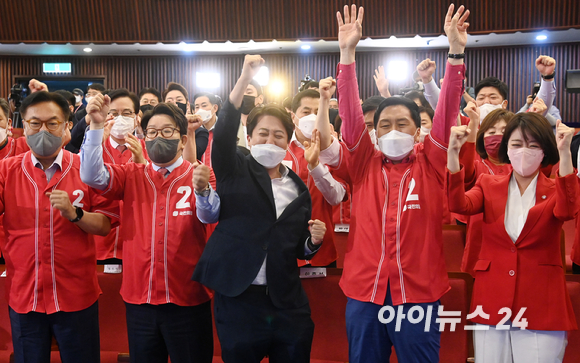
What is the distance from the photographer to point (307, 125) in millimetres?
2723

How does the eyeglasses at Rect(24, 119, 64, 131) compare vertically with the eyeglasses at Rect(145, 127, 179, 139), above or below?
above

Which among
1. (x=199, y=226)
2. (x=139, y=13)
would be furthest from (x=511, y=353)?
(x=139, y=13)

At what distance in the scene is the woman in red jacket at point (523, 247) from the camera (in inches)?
69.3

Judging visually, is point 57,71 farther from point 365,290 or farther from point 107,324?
point 365,290

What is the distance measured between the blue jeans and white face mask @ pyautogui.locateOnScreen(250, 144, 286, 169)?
60cm

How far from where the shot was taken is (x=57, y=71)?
8.70 metres

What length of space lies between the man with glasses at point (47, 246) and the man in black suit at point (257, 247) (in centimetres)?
55

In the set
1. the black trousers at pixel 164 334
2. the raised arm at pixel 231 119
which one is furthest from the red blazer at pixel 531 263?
the black trousers at pixel 164 334

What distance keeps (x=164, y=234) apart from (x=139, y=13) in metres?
6.37

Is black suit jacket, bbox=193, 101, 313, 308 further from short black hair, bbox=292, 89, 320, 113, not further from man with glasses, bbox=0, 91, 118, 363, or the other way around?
short black hair, bbox=292, 89, 320, 113

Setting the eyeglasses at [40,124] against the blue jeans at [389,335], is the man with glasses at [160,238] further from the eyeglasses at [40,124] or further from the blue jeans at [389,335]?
the blue jeans at [389,335]

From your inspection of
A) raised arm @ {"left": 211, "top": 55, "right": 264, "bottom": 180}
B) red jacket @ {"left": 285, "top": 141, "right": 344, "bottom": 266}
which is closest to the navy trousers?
raised arm @ {"left": 211, "top": 55, "right": 264, "bottom": 180}

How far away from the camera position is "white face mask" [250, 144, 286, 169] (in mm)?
1866

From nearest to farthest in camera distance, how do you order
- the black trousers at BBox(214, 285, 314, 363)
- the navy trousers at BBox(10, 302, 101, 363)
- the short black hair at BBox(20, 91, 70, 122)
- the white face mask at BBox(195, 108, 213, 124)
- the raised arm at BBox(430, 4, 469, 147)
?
the black trousers at BBox(214, 285, 314, 363) < the raised arm at BBox(430, 4, 469, 147) < the navy trousers at BBox(10, 302, 101, 363) < the short black hair at BBox(20, 91, 70, 122) < the white face mask at BBox(195, 108, 213, 124)
